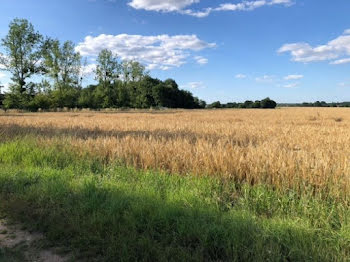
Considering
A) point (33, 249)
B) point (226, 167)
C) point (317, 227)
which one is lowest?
point (33, 249)

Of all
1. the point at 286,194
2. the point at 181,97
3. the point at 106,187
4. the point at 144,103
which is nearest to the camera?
the point at 286,194

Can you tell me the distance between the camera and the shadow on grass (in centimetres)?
315

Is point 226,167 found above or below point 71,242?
→ above

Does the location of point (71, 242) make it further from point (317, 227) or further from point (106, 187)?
point (317, 227)

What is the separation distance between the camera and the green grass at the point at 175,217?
319 cm

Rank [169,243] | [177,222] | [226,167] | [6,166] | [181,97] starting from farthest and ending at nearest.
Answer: [181,97]
[6,166]
[226,167]
[177,222]
[169,243]

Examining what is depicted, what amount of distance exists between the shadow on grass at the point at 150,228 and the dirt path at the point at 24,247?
0.53 ft

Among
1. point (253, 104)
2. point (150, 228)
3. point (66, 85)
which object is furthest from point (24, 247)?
point (253, 104)

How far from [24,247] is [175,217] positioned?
2027 mm

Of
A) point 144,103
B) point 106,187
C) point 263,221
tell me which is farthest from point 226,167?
point 144,103

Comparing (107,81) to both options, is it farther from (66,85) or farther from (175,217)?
(175,217)

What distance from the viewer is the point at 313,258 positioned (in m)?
2.94

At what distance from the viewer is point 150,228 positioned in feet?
12.3

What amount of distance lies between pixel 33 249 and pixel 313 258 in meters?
3.39
